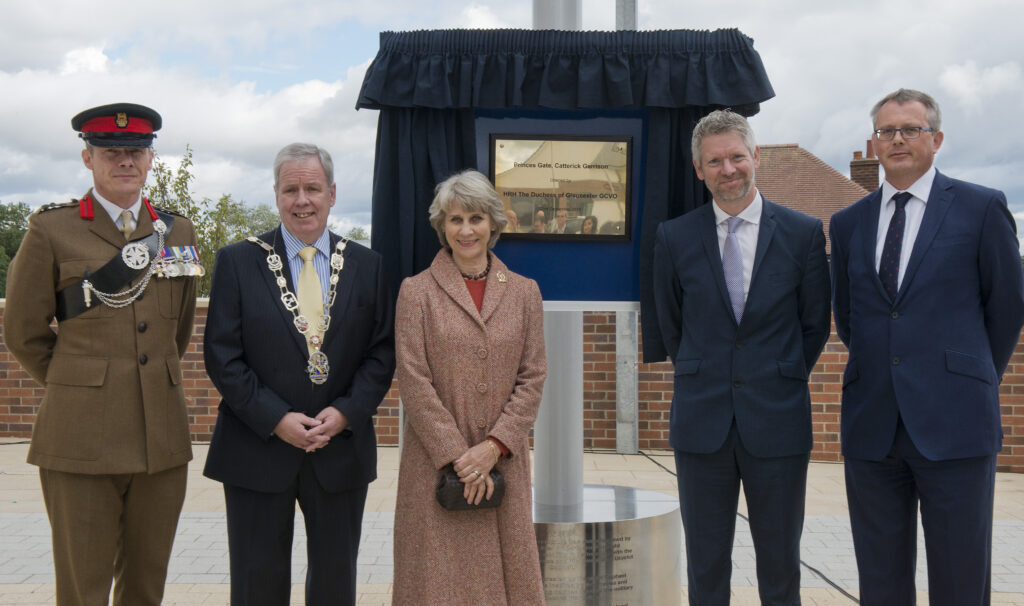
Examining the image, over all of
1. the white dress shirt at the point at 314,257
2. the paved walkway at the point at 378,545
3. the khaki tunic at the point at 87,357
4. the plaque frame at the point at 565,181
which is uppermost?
the plaque frame at the point at 565,181

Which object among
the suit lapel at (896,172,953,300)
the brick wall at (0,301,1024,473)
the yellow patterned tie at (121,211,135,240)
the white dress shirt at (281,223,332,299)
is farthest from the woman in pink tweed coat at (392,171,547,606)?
the brick wall at (0,301,1024,473)

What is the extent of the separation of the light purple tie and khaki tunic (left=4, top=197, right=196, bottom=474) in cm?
189

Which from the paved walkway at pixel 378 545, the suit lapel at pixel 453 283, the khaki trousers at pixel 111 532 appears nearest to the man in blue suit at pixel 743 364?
the suit lapel at pixel 453 283

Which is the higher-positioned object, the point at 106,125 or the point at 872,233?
the point at 106,125

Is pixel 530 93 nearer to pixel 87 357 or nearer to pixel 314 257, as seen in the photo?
pixel 314 257

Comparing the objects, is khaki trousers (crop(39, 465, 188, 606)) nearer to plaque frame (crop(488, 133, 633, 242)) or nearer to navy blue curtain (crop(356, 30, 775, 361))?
navy blue curtain (crop(356, 30, 775, 361))

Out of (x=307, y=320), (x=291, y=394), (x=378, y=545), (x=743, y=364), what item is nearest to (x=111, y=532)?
(x=291, y=394)

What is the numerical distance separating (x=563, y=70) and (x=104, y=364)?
1.93 m

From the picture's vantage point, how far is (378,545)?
513 cm

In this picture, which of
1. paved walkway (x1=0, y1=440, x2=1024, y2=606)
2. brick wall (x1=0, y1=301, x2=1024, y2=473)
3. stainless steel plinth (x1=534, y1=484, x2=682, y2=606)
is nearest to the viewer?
stainless steel plinth (x1=534, y1=484, x2=682, y2=606)

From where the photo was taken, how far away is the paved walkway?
4285 mm

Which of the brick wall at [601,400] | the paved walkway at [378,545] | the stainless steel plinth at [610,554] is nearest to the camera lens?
the stainless steel plinth at [610,554]

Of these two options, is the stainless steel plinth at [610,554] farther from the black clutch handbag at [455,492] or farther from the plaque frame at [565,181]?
the plaque frame at [565,181]

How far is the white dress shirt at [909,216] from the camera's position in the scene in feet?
9.11
